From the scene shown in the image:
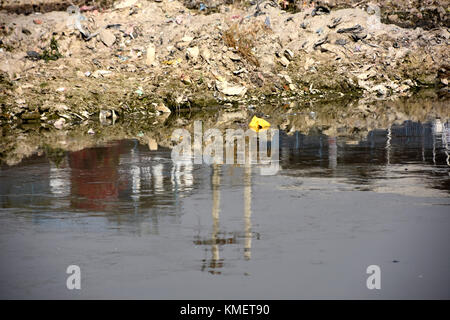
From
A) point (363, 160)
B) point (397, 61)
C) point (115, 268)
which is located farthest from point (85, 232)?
point (397, 61)

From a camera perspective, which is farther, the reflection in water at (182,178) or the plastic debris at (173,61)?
the plastic debris at (173,61)

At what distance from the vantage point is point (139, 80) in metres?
24.4

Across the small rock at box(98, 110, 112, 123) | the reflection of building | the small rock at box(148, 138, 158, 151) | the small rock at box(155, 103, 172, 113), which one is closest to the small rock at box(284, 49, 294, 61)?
the small rock at box(155, 103, 172, 113)

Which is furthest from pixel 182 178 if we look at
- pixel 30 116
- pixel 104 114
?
pixel 30 116

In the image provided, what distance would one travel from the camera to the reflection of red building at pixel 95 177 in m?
10.4

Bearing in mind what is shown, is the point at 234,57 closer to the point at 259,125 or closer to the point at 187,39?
the point at 187,39

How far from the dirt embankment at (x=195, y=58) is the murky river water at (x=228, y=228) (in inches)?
359

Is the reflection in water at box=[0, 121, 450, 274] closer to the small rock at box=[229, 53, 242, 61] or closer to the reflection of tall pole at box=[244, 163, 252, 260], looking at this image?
the reflection of tall pole at box=[244, 163, 252, 260]

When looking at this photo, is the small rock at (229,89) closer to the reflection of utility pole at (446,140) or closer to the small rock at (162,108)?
the small rock at (162,108)

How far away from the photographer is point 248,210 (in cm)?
954

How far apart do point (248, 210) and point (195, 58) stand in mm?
17243

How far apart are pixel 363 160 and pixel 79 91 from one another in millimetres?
11487

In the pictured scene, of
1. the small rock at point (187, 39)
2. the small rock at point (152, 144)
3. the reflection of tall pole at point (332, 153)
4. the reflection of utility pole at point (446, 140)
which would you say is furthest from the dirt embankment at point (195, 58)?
the reflection of utility pole at point (446, 140)

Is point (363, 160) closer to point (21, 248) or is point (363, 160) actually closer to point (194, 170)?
point (194, 170)
